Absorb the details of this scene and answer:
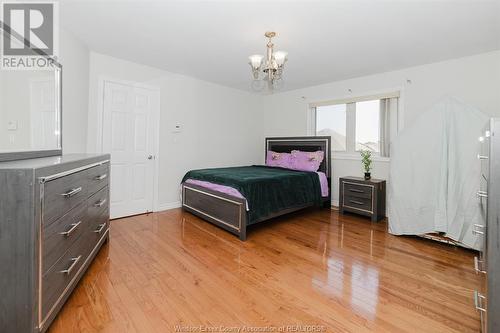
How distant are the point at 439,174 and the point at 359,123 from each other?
69.8 inches

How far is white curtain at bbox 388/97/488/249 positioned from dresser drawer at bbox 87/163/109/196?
3455 millimetres

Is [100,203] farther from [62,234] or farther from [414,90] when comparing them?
[414,90]

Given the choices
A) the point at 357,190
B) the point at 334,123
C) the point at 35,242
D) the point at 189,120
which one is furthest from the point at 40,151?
the point at 334,123

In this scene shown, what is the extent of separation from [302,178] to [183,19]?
2.71 metres

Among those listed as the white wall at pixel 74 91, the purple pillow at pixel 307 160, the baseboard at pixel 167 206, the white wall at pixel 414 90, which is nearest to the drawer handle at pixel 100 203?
the white wall at pixel 74 91

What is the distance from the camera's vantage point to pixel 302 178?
3.97 m

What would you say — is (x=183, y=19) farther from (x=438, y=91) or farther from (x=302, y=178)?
(x=438, y=91)

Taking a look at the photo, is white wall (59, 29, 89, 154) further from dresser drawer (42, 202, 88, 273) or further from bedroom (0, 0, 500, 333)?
dresser drawer (42, 202, 88, 273)

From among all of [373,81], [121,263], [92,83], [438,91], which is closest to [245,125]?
[373,81]

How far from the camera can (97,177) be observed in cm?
228

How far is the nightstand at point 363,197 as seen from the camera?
147 inches

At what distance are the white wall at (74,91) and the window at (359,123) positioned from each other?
3851 mm

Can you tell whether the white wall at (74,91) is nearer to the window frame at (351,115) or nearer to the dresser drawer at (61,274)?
the dresser drawer at (61,274)

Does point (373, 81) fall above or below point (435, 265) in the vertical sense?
above
